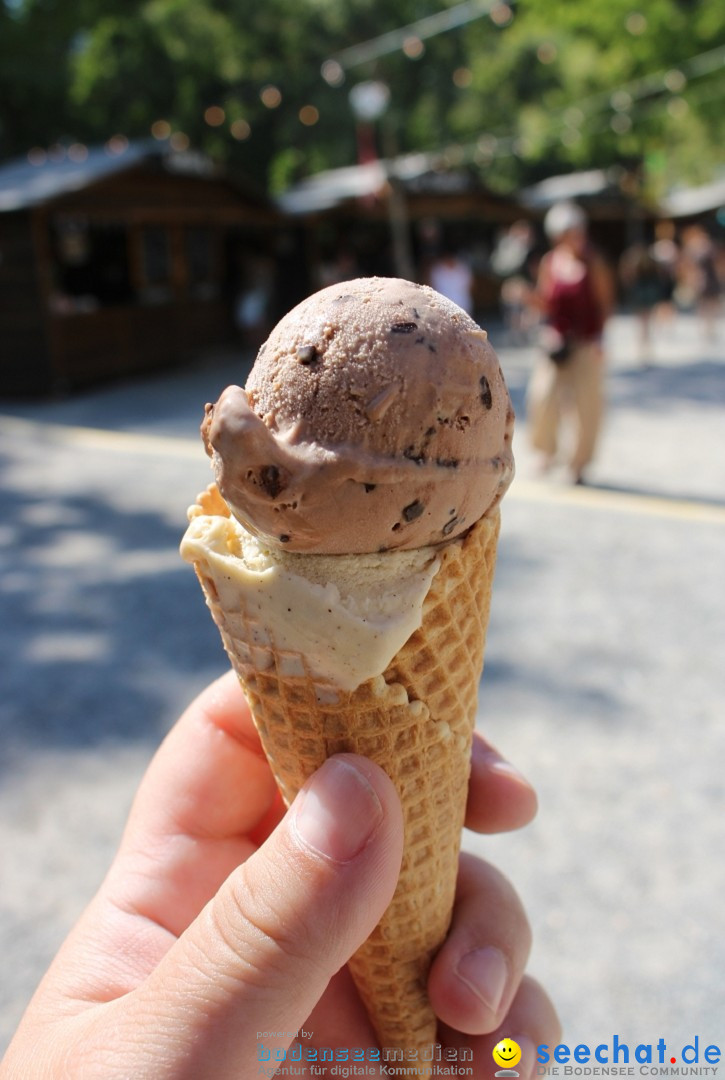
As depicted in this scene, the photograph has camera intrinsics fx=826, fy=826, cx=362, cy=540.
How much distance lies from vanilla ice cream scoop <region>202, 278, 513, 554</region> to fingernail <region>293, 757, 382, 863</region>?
0.37 metres

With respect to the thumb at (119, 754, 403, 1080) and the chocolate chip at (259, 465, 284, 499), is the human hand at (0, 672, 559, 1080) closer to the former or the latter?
the thumb at (119, 754, 403, 1080)

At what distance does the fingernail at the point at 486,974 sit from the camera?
5.35 feet

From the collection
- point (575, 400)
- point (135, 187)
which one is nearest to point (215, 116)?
point (135, 187)

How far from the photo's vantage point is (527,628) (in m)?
4.47

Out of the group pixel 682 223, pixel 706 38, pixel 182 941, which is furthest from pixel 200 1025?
pixel 682 223

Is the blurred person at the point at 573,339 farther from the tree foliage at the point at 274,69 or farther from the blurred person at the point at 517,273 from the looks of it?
the tree foliage at the point at 274,69

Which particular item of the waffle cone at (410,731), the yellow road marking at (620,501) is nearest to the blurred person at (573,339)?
the yellow road marking at (620,501)

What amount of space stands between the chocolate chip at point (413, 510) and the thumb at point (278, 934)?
0.43 metres

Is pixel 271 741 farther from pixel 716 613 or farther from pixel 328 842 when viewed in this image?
pixel 716 613

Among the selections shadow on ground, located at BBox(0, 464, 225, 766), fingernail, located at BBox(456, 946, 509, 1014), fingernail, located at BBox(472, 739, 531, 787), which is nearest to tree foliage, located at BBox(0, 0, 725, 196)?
shadow on ground, located at BBox(0, 464, 225, 766)

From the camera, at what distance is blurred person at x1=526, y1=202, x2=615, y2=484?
6.24 metres

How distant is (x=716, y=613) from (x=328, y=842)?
12.7 ft

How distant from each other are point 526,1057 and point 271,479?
134 centimetres

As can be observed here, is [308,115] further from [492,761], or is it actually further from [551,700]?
[492,761]
